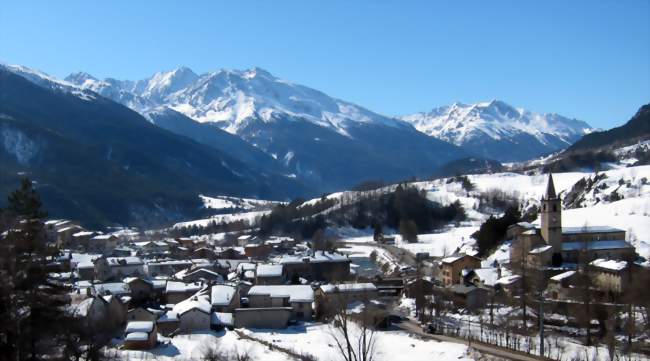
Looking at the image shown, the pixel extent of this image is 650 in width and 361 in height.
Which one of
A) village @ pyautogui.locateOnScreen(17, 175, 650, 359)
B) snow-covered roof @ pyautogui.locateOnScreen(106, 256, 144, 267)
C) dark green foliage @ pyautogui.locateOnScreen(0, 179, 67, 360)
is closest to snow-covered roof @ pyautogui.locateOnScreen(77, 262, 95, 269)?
village @ pyautogui.locateOnScreen(17, 175, 650, 359)

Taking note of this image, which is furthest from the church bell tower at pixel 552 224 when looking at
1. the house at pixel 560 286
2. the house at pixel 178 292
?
the house at pixel 178 292

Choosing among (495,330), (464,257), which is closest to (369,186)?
(464,257)

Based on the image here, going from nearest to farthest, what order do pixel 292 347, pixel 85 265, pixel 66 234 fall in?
1. pixel 292 347
2. pixel 85 265
3. pixel 66 234

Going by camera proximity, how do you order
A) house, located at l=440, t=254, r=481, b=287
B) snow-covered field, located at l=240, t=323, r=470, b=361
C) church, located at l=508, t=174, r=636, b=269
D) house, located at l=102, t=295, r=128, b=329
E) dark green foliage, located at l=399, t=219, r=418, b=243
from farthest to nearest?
dark green foliage, located at l=399, t=219, r=418, b=243, house, located at l=440, t=254, r=481, b=287, church, located at l=508, t=174, r=636, b=269, house, located at l=102, t=295, r=128, b=329, snow-covered field, located at l=240, t=323, r=470, b=361

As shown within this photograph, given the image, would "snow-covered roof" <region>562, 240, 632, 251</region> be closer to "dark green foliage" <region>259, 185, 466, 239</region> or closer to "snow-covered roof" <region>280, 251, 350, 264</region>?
"snow-covered roof" <region>280, 251, 350, 264</region>

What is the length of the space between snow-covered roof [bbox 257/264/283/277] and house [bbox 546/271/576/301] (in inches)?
961

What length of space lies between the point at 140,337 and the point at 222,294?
553 inches

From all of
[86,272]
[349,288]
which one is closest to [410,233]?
[86,272]

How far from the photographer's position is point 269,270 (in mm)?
64562

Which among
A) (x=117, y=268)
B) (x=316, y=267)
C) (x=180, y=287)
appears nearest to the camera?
(x=180, y=287)

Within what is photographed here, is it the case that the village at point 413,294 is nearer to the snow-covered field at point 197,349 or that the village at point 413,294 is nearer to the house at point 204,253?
the snow-covered field at point 197,349

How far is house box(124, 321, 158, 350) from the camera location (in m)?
38.3

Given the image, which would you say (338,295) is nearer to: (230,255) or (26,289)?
(26,289)

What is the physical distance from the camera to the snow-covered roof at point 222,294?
5088cm
